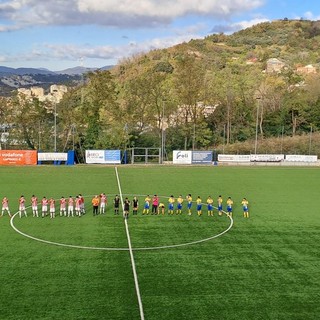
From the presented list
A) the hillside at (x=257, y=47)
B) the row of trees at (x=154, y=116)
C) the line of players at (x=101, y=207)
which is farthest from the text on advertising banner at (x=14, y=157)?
the hillside at (x=257, y=47)

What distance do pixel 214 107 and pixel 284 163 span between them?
1049 inches

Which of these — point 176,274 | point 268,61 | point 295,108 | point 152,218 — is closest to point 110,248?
point 176,274

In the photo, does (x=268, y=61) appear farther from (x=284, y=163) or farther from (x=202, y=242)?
(x=202, y=242)

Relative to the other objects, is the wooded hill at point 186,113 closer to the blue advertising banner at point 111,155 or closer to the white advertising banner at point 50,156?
the blue advertising banner at point 111,155

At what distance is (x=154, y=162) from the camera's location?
57562mm

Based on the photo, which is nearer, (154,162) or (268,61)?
(154,162)

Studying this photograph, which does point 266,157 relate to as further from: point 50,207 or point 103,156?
point 50,207

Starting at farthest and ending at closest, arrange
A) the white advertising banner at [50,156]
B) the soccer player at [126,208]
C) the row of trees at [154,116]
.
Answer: the row of trees at [154,116] → the white advertising banner at [50,156] → the soccer player at [126,208]

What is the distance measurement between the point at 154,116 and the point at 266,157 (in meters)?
21.6

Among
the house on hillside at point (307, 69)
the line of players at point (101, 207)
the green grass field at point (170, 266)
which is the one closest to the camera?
the green grass field at point (170, 266)

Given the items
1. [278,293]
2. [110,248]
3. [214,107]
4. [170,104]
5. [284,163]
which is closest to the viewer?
[278,293]

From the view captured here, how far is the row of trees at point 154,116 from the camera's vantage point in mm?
61406

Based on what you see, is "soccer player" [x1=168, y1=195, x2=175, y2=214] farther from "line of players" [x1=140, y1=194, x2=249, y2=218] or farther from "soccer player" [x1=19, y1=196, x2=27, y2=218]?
"soccer player" [x1=19, y1=196, x2=27, y2=218]

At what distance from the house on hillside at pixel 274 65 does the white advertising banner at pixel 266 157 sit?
6569 centimetres
